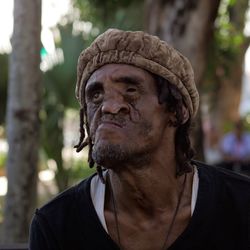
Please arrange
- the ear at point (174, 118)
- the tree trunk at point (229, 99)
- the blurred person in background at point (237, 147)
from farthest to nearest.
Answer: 1. the tree trunk at point (229, 99)
2. the blurred person in background at point (237, 147)
3. the ear at point (174, 118)

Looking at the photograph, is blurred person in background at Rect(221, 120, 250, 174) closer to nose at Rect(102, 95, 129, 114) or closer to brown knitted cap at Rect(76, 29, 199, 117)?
brown knitted cap at Rect(76, 29, 199, 117)

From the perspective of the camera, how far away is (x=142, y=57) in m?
2.24

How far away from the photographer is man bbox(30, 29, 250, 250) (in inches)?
86.7

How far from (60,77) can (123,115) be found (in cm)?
558

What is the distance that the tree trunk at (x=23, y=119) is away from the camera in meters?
4.73

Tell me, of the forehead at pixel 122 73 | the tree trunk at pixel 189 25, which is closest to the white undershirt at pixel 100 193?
the forehead at pixel 122 73

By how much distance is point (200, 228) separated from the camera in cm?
229

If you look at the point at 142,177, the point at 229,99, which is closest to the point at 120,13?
the point at 142,177

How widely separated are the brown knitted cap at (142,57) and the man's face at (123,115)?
3 cm

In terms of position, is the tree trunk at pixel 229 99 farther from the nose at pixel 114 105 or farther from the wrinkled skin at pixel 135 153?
the nose at pixel 114 105

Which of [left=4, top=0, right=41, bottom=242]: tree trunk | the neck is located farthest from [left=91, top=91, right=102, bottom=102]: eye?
[left=4, top=0, right=41, bottom=242]: tree trunk

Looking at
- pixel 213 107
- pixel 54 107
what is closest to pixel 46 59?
pixel 54 107

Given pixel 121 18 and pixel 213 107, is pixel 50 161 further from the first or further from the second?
pixel 213 107

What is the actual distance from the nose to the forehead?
75 millimetres
